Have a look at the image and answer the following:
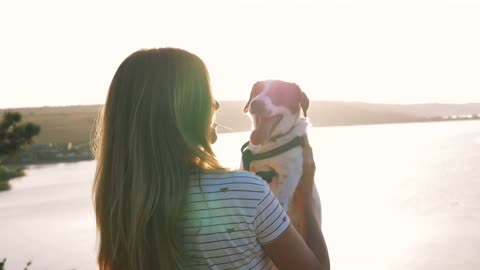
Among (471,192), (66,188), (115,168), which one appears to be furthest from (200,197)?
(66,188)

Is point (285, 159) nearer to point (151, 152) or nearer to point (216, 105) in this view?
point (216, 105)

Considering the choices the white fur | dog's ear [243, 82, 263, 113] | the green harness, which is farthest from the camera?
dog's ear [243, 82, 263, 113]

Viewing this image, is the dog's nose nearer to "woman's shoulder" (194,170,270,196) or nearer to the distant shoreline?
"woman's shoulder" (194,170,270,196)

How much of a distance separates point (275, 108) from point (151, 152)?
1445 mm

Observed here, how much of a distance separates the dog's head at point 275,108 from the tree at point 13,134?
15.1ft

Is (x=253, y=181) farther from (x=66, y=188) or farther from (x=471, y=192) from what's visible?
(x=66, y=188)

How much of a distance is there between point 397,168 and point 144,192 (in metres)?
26.9

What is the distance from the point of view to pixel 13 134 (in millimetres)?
6738

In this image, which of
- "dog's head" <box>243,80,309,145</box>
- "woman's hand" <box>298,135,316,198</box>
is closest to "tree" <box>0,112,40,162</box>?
"dog's head" <box>243,80,309,145</box>

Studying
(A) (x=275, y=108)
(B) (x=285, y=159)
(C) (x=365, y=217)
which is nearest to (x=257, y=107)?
(A) (x=275, y=108)

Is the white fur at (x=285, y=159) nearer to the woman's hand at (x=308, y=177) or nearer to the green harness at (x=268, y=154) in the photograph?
the green harness at (x=268, y=154)

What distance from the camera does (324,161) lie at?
31.5m

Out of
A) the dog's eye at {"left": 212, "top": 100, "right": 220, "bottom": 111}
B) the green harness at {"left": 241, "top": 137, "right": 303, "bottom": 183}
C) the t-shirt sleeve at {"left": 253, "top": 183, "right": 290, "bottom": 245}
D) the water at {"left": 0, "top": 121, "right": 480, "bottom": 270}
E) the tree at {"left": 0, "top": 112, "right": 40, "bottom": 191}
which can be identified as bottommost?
the water at {"left": 0, "top": 121, "right": 480, "bottom": 270}

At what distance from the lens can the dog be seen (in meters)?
2.42
